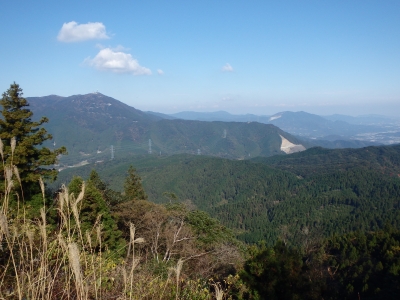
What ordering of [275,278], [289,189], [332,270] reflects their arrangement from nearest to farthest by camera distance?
1. [275,278]
2. [332,270]
3. [289,189]

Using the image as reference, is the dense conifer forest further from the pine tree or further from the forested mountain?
the forested mountain

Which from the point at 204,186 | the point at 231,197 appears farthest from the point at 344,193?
the point at 204,186

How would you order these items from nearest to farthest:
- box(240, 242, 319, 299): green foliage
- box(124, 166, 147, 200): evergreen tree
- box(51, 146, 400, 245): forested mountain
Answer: box(240, 242, 319, 299): green foliage, box(124, 166, 147, 200): evergreen tree, box(51, 146, 400, 245): forested mountain

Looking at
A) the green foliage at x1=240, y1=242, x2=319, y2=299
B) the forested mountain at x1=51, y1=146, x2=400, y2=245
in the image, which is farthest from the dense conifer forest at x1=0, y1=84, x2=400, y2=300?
the forested mountain at x1=51, y1=146, x2=400, y2=245

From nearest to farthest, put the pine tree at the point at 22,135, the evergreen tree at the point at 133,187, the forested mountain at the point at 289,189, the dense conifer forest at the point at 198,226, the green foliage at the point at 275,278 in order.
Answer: the dense conifer forest at the point at 198,226
the green foliage at the point at 275,278
the pine tree at the point at 22,135
the evergreen tree at the point at 133,187
the forested mountain at the point at 289,189

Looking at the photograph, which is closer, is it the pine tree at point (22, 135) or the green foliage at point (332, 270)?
the green foliage at point (332, 270)

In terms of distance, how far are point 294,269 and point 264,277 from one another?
95 cm

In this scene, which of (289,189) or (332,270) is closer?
(332,270)

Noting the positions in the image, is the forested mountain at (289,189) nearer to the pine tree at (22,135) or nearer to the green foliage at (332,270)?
the green foliage at (332,270)

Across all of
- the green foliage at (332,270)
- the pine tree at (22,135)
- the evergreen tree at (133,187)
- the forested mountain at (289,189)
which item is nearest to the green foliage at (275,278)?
the green foliage at (332,270)

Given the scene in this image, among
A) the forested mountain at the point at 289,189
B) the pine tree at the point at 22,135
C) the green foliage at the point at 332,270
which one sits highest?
the pine tree at the point at 22,135

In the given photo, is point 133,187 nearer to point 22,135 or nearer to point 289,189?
point 22,135

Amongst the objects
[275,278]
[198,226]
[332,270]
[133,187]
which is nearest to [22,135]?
[198,226]

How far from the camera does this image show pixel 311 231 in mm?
64438
